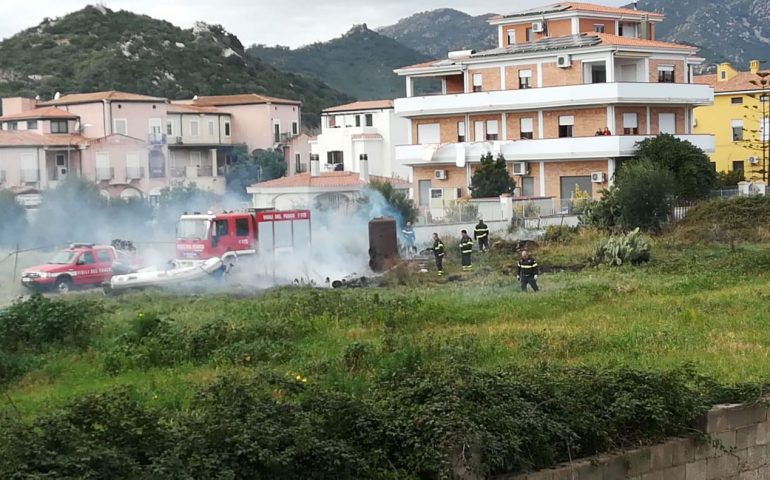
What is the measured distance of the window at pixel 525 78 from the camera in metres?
60.6

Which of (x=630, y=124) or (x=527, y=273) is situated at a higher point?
(x=630, y=124)

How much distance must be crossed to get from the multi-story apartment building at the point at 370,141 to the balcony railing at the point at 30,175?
76.4 ft

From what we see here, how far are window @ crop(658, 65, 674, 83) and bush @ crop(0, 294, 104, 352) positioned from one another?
44812 millimetres

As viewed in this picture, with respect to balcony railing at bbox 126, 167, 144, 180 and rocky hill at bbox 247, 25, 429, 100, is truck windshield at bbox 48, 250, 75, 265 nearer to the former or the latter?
balcony railing at bbox 126, 167, 144, 180

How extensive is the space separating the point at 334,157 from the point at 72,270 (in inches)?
1774

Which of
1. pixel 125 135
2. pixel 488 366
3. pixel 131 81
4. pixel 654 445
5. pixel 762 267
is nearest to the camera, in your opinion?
pixel 654 445

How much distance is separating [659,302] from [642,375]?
10.6 metres

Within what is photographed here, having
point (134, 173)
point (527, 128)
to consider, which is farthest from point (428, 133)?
point (134, 173)

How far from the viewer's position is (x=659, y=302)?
78.9 feet

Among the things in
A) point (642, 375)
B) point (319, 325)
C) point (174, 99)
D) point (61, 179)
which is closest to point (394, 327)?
point (319, 325)

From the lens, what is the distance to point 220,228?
Answer: 37.5 metres

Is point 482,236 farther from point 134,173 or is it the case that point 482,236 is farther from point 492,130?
point 134,173

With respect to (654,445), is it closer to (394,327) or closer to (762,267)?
(394,327)

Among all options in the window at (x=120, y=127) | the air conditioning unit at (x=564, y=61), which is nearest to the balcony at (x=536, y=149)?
the air conditioning unit at (x=564, y=61)
